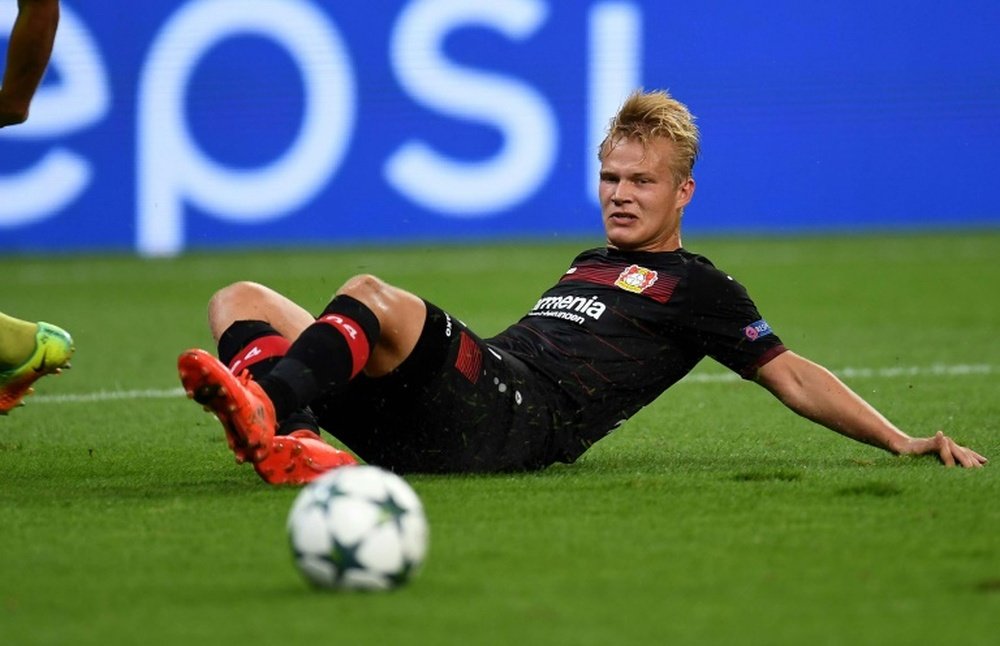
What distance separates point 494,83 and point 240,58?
220 centimetres

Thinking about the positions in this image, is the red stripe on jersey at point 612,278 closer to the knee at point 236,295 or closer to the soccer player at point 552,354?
the soccer player at point 552,354

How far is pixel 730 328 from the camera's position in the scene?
16.7ft

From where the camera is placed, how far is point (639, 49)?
595 inches

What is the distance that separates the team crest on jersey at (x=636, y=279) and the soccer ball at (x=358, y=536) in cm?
184

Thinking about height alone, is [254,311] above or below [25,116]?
below

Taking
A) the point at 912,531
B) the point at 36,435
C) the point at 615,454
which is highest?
the point at 912,531

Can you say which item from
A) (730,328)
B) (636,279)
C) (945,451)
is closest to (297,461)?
(636,279)

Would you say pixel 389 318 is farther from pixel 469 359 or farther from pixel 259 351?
pixel 259 351

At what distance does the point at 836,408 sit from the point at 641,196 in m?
0.87

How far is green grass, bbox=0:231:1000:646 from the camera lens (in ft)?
10.6

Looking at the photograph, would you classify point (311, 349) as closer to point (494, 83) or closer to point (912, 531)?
point (912, 531)

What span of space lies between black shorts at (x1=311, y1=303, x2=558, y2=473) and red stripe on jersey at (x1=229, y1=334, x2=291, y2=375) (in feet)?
0.60

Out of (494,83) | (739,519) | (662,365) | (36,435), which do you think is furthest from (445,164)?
(739,519)

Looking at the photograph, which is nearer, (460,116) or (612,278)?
(612,278)
